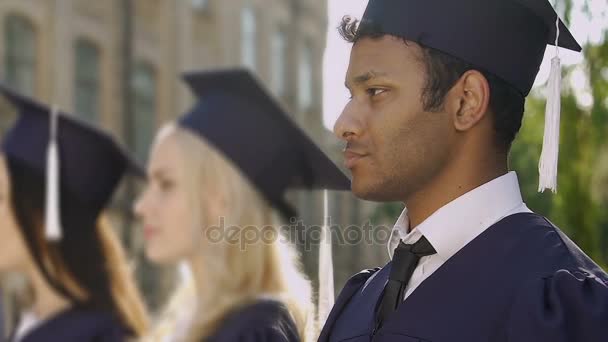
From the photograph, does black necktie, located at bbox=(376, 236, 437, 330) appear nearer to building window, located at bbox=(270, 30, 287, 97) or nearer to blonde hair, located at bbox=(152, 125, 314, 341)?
blonde hair, located at bbox=(152, 125, 314, 341)

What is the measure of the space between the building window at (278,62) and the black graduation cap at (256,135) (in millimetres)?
17125

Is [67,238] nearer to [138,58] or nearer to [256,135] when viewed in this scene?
[256,135]

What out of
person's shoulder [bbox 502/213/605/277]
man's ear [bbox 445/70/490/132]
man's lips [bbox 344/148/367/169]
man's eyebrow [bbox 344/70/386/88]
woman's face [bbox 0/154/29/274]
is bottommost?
woman's face [bbox 0/154/29/274]

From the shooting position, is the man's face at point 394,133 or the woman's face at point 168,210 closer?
the man's face at point 394,133

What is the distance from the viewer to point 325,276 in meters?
2.71

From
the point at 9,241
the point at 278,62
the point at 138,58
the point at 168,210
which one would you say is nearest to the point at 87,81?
the point at 138,58

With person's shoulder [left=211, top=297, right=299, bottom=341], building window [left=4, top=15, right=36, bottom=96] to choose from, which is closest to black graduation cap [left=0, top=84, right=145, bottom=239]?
person's shoulder [left=211, top=297, right=299, bottom=341]

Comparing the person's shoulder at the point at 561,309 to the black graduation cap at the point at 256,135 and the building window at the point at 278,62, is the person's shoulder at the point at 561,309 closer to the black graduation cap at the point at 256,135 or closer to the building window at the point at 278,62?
the black graduation cap at the point at 256,135

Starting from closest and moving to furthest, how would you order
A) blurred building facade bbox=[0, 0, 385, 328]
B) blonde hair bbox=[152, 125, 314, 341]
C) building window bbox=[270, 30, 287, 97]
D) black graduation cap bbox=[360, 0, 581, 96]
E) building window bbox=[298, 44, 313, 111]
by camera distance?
black graduation cap bbox=[360, 0, 581, 96]
blonde hair bbox=[152, 125, 314, 341]
blurred building facade bbox=[0, 0, 385, 328]
building window bbox=[270, 30, 287, 97]
building window bbox=[298, 44, 313, 111]

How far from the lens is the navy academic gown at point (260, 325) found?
9.66 feet

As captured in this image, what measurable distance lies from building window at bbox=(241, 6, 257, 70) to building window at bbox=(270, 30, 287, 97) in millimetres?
660

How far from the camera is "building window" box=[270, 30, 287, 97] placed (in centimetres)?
2073

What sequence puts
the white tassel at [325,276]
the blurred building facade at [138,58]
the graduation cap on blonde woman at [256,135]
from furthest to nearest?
the blurred building facade at [138,58]
the graduation cap on blonde woman at [256,135]
the white tassel at [325,276]

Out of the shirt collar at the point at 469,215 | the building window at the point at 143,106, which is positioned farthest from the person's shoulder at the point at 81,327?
the building window at the point at 143,106
